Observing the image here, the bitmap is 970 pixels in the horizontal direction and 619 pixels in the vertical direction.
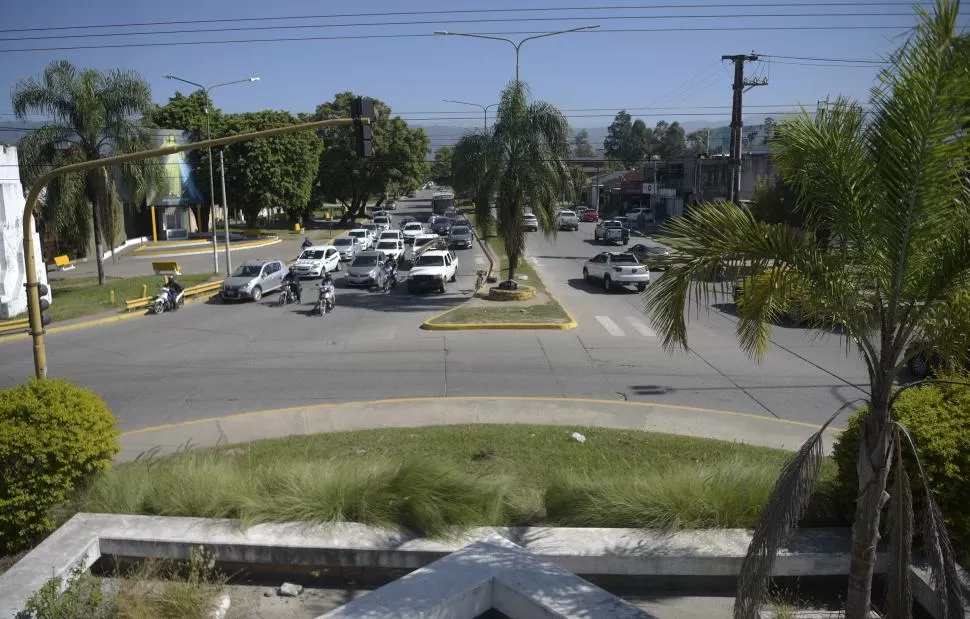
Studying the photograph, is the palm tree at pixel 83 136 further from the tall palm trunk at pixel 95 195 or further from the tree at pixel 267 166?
the tree at pixel 267 166

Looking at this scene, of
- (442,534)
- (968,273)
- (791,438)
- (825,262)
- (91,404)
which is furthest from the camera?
(791,438)

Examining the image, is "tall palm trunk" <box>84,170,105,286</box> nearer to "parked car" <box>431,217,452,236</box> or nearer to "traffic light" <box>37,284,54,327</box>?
"traffic light" <box>37,284,54,327</box>

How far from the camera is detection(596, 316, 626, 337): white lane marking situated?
68.9 ft

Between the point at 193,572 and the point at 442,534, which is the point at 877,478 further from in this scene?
the point at 193,572

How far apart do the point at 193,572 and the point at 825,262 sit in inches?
222

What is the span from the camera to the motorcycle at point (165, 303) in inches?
998

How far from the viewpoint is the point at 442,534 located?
7.26m

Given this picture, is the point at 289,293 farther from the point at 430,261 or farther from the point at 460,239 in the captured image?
the point at 460,239

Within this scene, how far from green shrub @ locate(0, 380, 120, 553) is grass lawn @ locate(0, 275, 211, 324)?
672 inches

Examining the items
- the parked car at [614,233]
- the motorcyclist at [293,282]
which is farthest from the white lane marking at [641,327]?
the parked car at [614,233]

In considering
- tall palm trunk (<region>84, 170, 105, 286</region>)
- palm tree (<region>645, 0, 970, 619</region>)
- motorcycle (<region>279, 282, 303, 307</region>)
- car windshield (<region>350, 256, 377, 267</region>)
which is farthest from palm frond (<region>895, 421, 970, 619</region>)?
tall palm trunk (<region>84, 170, 105, 286</region>)

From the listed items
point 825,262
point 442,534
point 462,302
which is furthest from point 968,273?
point 462,302

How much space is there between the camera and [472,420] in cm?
1291

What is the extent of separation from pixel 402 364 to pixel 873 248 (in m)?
12.6
